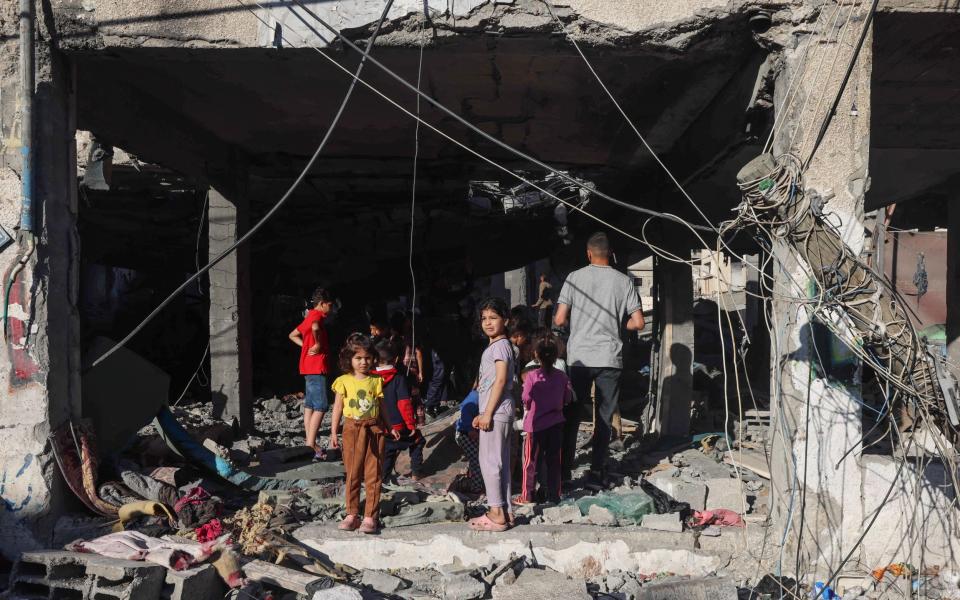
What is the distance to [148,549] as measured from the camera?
441cm

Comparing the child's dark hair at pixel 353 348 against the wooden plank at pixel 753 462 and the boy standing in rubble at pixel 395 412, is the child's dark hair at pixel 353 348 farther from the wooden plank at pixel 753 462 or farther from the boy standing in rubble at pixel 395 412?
the wooden plank at pixel 753 462

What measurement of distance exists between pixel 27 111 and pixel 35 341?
150cm

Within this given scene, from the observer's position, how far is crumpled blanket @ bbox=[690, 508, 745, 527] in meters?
5.02

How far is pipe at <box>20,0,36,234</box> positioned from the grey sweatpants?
3299 millimetres

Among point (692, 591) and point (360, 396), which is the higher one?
point (360, 396)

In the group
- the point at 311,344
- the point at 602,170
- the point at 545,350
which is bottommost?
the point at 311,344

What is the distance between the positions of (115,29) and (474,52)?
2.36m

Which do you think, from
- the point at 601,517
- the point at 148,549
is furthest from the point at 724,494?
the point at 148,549

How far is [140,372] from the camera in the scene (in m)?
6.06

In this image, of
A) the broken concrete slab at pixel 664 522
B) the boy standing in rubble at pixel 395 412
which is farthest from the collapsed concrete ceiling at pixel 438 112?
the broken concrete slab at pixel 664 522

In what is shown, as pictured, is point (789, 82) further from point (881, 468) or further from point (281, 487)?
point (281, 487)

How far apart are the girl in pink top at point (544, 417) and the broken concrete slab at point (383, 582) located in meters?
1.32

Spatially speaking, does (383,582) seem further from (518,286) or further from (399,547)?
(518,286)

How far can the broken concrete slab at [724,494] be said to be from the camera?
5.45 m
